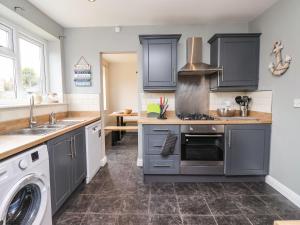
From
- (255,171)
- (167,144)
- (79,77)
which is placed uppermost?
(79,77)

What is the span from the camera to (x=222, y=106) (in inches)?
121

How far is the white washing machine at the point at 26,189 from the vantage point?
1.12 meters

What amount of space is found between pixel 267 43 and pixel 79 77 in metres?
2.93

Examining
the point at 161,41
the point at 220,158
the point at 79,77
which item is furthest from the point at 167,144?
the point at 79,77

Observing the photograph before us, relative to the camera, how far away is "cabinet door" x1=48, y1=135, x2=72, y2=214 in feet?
5.57

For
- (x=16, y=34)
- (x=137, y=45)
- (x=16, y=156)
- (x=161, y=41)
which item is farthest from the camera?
(x=137, y=45)

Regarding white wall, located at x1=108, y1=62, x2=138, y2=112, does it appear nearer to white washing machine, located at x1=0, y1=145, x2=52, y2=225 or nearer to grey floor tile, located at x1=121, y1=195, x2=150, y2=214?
grey floor tile, located at x1=121, y1=195, x2=150, y2=214

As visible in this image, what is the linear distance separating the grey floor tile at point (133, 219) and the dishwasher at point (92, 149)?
950 millimetres

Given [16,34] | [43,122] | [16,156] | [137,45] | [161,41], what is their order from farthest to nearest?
[137,45]
[161,41]
[43,122]
[16,34]
[16,156]

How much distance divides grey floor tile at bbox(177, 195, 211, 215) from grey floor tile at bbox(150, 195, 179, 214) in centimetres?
7

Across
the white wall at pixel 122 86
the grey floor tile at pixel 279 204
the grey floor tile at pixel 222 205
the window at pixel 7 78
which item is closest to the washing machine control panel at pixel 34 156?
the window at pixel 7 78

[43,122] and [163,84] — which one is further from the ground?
[163,84]

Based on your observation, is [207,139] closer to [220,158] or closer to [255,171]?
[220,158]

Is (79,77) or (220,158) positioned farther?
(79,77)
